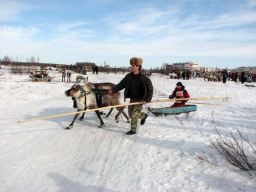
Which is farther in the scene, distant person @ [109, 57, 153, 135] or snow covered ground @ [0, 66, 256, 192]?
distant person @ [109, 57, 153, 135]

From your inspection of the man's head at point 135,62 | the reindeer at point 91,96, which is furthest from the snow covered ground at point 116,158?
the man's head at point 135,62

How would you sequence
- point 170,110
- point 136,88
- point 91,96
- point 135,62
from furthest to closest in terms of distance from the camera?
point 170,110, point 91,96, point 136,88, point 135,62

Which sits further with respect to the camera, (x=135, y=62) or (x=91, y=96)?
(x=91, y=96)

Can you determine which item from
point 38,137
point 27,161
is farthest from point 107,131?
point 27,161

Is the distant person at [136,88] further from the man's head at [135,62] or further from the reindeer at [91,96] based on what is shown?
the reindeer at [91,96]

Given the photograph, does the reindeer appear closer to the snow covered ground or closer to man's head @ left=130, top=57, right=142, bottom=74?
the snow covered ground

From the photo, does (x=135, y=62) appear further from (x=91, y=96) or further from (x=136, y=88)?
(x=91, y=96)

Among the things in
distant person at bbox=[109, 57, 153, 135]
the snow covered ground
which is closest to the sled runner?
the snow covered ground

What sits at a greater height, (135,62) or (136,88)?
(135,62)

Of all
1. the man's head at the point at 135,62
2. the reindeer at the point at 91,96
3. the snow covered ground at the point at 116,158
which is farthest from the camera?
the reindeer at the point at 91,96

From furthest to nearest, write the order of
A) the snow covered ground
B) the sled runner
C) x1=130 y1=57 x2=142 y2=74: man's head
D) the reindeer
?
the sled runner, the reindeer, x1=130 y1=57 x2=142 y2=74: man's head, the snow covered ground

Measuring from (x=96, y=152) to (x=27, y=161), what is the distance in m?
1.27

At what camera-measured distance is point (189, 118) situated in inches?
236

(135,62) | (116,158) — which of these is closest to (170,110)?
(135,62)
